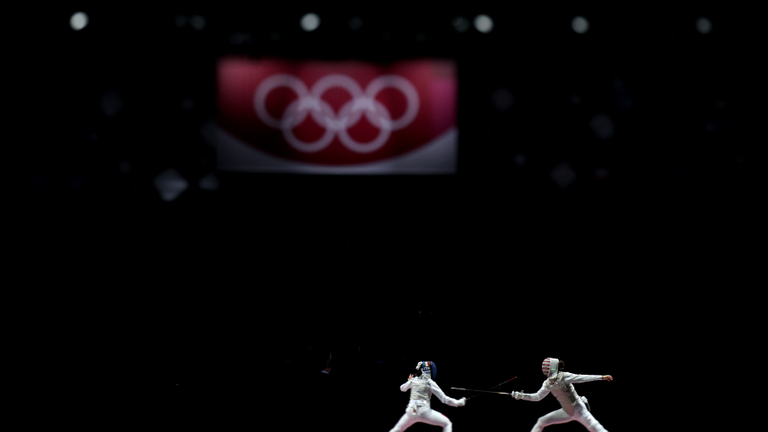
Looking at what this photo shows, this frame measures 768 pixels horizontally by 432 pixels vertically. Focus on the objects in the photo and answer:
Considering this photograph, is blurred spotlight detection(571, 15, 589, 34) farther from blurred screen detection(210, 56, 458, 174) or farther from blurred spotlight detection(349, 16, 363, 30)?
blurred spotlight detection(349, 16, 363, 30)

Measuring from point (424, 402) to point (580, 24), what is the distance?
10.5 feet

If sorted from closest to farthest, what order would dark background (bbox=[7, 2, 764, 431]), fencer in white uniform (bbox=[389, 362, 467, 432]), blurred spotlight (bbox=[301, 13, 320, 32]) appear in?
fencer in white uniform (bbox=[389, 362, 467, 432]) < dark background (bbox=[7, 2, 764, 431]) < blurred spotlight (bbox=[301, 13, 320, 32])

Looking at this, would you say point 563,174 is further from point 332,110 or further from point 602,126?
point 332,110

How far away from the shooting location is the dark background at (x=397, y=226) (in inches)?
230

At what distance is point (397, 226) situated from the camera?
6.03m

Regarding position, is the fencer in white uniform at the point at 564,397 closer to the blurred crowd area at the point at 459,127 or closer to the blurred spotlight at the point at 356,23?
the blurred crowd area at the point at 459,127

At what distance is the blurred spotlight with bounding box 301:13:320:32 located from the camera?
5.95 m

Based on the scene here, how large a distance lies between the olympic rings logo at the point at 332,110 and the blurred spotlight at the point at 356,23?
0.40 m

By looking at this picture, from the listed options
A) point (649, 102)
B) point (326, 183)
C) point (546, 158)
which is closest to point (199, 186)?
point (326, 183)

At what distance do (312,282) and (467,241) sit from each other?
1.27m

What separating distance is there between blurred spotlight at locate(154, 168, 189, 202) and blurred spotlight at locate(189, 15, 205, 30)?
3.74 feet

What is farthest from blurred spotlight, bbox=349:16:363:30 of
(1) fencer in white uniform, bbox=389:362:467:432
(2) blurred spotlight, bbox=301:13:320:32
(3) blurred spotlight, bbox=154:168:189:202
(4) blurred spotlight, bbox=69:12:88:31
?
(1) fencer in white uniform, bbox=389:362:467:432

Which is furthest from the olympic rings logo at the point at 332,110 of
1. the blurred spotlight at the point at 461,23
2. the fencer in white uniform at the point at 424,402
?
the fencer in white uniform at the point at 424,402

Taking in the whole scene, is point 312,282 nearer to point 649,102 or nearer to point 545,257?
point 545,257
